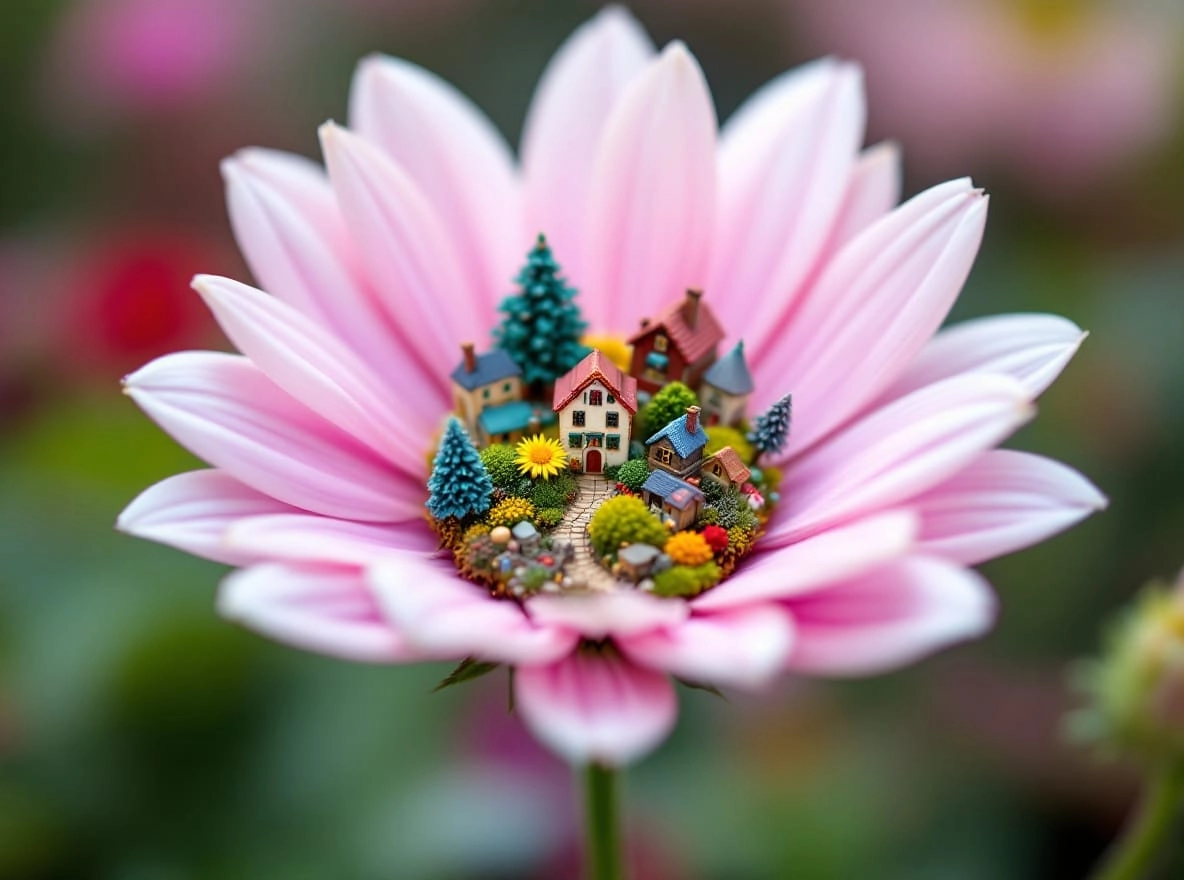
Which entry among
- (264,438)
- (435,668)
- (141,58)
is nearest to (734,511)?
(264,438)

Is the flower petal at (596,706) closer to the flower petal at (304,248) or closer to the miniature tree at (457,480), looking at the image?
the miniature tree at (457,480)

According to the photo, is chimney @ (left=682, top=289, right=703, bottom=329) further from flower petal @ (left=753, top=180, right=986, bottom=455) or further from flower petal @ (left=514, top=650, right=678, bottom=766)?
flower petal @ (left=514, top=650, right=678, bottom=766)

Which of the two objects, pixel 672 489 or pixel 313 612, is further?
pixel 672 489

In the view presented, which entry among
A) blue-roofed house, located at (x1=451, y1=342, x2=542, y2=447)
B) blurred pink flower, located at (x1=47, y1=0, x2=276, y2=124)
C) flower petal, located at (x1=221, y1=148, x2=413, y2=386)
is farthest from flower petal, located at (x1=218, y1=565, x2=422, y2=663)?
blurred pink flower, located at (x1=47, y1=0, x2=276, y2=124)

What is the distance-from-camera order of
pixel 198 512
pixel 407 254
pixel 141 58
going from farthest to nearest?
pixel 141 58 → pixel 407 254 → pixel 198 512

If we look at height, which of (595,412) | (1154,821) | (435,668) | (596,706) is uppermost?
(595,412)

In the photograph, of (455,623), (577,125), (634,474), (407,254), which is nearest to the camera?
(455,623)

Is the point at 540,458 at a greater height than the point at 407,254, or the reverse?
the point at 407,254

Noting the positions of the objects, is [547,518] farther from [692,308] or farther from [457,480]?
[692,308]

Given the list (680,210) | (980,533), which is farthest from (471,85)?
(980,533)
